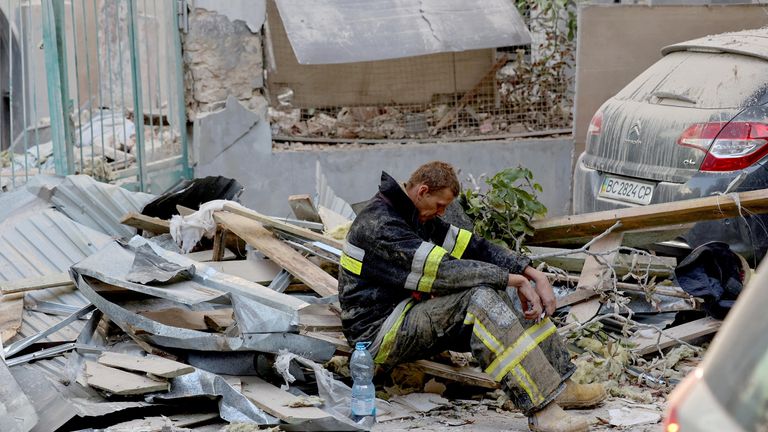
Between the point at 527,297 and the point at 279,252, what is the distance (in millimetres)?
1979

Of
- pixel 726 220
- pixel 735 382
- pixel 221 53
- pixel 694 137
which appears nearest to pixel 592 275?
pixel 726 220

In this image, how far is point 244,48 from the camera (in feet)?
33.6

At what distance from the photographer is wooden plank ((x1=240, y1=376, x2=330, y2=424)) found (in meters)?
5.13

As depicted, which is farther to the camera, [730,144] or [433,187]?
[730,144]

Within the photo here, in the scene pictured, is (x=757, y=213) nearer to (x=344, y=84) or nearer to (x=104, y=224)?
(x=104, y=224)

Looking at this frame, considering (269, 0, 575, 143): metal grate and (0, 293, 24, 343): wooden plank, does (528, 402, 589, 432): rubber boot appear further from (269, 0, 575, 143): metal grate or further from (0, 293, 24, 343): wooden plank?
(269, 0, 575, 143): metal grate

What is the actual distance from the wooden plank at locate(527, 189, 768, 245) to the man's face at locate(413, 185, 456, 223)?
1.64 m

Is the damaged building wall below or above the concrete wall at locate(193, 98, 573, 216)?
above

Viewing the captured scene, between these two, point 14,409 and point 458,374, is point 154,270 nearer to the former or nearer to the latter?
point 14,409

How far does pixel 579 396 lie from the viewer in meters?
5.46

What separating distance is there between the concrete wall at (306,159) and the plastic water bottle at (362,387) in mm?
5128

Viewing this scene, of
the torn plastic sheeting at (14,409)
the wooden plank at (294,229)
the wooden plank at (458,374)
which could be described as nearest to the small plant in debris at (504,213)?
the wooden plank at (294,229)

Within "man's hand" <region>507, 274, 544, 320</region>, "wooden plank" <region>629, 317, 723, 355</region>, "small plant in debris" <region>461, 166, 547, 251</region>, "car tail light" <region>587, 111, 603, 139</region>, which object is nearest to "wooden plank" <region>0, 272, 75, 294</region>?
"small plant in debris" <region>461, 166, 547, 251</region>

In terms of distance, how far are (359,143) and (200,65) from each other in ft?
5.58
